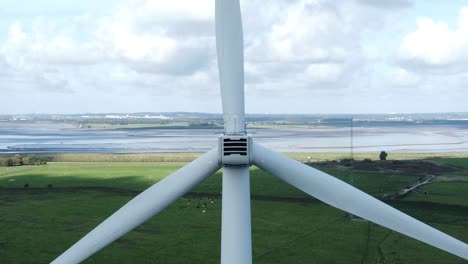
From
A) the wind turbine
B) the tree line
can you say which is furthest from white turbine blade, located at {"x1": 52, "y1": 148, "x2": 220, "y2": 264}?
the tree line

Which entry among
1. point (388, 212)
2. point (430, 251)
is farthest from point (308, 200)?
point (388, 212)

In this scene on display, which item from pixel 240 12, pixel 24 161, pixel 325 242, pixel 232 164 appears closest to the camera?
pixel 232 164

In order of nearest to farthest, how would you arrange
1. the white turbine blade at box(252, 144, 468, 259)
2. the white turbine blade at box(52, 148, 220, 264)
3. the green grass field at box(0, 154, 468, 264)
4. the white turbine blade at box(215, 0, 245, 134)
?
the white turbine blade at box(252, 144, 468, 259), the white turbine blade at box(52, 148, 220, 264), the white turbine blade at box(215, 0, 245, 134), the green grass field at box(0, 154, 468, 264)

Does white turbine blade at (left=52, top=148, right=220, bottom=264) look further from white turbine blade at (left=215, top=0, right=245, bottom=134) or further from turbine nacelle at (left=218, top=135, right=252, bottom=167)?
white turbine blade at (left=215, top=0, right=245, bottom=134)

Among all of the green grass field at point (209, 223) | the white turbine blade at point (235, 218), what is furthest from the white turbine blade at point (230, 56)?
the green grass field at point (209, 223)

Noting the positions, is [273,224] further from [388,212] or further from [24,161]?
[24,161]

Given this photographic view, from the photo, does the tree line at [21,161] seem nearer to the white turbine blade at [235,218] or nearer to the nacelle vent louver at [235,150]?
the white turbine blade at [235,218]
